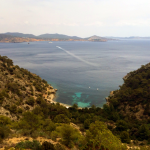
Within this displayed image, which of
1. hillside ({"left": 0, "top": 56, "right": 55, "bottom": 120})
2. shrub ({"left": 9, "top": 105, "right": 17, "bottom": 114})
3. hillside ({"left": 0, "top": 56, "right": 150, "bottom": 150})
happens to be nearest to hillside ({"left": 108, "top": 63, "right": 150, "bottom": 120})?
hillside ({"left": 0, "top": 56, "right": 150, "bottom": 150})

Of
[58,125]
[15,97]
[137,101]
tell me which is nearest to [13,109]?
[15,97]

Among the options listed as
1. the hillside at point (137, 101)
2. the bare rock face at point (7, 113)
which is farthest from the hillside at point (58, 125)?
the hillside at point (137, 101)

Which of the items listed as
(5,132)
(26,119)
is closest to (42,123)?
(26,119)

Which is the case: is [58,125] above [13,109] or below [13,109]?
above

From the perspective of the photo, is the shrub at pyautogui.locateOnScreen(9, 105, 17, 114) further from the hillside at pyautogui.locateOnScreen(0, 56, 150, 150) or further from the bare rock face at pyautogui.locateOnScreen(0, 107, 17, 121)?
the bare rock face at pyautogui.locateOnScreen(0, 107, 17, 121)

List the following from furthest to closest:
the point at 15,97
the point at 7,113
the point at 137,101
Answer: the point at 137,101 < the point at 15,97 < the point at 7,113

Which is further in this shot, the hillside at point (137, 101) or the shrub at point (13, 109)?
the hillside at point (137, 101)

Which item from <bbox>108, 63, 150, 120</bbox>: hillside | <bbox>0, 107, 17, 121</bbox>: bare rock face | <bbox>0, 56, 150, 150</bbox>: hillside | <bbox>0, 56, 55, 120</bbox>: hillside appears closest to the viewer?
<bbox>0, 56, 150, 150</bbox>: hillside

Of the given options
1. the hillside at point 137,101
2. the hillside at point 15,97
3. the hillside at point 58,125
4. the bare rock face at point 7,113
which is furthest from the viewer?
the hillside at point 137,101

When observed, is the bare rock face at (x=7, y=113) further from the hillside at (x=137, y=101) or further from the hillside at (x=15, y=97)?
the hillside at (x=137, y=101)

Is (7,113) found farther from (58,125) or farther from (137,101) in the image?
(137,101)

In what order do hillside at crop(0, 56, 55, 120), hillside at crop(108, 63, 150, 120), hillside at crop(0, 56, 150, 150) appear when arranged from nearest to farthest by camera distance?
hillside at crop(0, 56, 150, 150) → hillside at crop(0, 56, 55, 120) → hillside at crop(108, 63, 150, 120)
